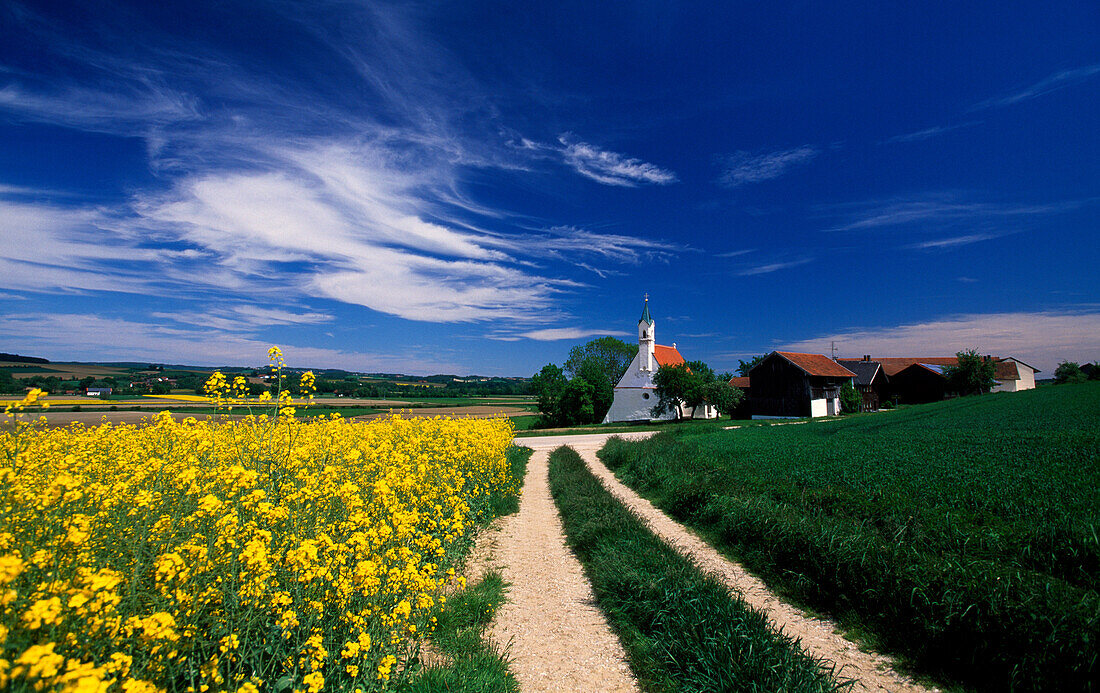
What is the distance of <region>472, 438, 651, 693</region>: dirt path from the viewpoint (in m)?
4.84

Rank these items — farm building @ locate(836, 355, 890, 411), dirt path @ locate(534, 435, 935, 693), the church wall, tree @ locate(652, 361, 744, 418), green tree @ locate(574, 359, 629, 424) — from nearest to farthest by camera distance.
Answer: dirt path @ locate(534, 435, 935, 693) → tree @ locate(652, 361, 744, 418) → the church wall → farm building @ locate(836, 355, 890, 411) → green tree @ locate(574, 359, 629, 424)

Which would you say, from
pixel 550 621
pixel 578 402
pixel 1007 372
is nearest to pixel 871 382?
pixel 1007 372

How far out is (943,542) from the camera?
6.24 metres

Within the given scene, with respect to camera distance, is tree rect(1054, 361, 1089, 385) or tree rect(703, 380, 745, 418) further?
tree rect(1054, 361, 1089, 385)

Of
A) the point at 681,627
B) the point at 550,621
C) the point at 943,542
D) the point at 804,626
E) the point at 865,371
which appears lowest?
the point at 550,621

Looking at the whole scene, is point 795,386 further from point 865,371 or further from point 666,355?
point 865,371

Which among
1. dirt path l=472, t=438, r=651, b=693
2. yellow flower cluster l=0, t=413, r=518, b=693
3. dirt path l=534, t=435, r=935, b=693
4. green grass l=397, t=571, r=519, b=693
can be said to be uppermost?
yellow flower cluster l=0, t=413, r=518, b=693

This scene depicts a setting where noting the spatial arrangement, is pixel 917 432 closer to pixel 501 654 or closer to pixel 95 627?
pixel 501 654

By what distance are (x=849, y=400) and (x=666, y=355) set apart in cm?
1835

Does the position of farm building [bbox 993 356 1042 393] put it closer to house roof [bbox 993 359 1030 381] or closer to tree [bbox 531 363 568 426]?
house roof [bbox 993 359 1030 381]

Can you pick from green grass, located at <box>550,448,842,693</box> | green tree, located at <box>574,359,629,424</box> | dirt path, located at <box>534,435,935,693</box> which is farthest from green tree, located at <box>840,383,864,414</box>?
green grass, located at <box>550,448,842,693</box>

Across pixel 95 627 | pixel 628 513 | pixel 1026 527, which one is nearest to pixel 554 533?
pixel 628 513

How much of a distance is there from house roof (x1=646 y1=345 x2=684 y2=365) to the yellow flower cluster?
4678 cm

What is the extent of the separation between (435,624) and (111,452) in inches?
203
